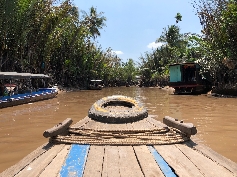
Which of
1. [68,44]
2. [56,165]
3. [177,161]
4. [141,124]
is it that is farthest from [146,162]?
[68,44]

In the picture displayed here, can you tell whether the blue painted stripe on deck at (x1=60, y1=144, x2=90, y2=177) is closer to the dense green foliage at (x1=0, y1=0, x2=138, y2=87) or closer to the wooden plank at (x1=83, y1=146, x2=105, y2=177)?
the wooden plank at (x1=83, y1=146, x2=105, y2=177)

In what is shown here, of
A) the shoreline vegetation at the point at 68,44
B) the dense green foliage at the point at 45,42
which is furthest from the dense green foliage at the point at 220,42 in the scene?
the dense green foliage at the point at 45,42

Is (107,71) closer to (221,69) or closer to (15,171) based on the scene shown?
(221,69)

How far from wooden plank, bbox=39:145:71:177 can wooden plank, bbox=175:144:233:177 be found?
183 centimetres

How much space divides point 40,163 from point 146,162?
148cm

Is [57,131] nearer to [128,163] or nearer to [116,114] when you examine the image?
[128,163]

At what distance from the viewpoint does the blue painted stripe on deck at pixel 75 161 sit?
339 centimetres

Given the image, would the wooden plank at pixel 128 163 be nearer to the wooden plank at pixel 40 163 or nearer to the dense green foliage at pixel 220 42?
the wooden plank at pixel 40 163

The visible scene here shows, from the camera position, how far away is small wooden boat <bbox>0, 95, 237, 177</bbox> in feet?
11.6

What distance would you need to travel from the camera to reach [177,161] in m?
3.94

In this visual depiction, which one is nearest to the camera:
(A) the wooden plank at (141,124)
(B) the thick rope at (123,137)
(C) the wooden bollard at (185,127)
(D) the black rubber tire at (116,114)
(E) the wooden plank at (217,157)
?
(E) the wooden plank at (217,157)

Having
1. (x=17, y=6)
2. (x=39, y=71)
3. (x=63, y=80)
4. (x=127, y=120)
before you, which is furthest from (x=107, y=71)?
(x=127, y=120)

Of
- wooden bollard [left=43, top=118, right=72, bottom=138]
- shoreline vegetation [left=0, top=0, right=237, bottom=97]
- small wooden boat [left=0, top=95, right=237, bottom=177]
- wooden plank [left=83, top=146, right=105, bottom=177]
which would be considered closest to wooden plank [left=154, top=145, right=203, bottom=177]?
small wooden boat [left=0, top=95, right=237, bottom=177]

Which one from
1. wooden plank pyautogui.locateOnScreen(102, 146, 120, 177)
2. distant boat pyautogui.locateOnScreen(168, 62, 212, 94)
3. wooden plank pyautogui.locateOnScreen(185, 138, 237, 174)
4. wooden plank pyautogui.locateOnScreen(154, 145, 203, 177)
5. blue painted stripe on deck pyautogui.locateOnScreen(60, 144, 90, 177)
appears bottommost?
wooden plank pyautogui.locateOnScreen(185, 138, 237, 174)
